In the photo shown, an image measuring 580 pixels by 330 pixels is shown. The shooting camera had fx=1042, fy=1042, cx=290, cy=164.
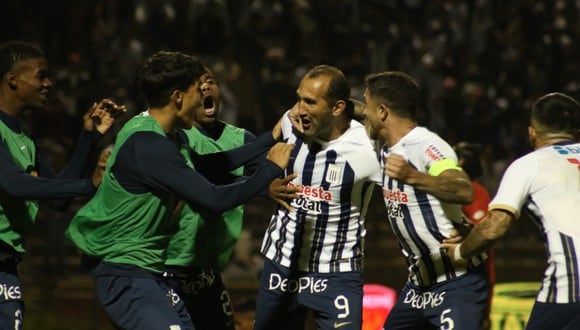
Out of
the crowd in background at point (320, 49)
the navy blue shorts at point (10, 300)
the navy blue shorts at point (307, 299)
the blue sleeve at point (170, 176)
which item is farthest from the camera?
the crowd in background at point (320, 49)

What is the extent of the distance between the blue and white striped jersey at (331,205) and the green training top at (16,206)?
174 centimetres

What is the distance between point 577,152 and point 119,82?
9.66 meters

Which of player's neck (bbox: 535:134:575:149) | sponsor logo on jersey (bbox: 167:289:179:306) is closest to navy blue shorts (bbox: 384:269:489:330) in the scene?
player's neck (bbox: 535:134:575:149)

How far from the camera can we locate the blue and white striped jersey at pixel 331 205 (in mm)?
6980

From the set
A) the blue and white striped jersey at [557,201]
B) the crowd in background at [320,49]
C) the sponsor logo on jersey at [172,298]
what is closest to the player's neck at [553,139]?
the blue and white striped jersey at [557,201]

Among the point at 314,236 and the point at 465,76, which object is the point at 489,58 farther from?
the point at 314,236

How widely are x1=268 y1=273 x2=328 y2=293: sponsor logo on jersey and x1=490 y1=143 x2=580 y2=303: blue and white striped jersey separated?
1.47 m

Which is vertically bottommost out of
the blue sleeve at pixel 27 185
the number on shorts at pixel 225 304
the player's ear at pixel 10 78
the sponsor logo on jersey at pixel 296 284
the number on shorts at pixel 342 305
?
the number on shorts at pixel 225 304

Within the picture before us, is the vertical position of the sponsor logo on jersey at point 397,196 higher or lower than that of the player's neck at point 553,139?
lower

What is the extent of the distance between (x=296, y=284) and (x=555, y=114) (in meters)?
2.09

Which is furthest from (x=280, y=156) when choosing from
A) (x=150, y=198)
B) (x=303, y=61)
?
(x=303, y=61)

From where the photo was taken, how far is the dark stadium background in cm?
1391

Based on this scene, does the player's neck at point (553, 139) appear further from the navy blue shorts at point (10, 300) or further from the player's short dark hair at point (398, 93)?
the navy blue shorts at point (10, 300)

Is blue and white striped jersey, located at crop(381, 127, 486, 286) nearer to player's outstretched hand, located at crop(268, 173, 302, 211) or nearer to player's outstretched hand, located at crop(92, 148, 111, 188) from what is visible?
player's outstretched hand, located at crop(268, 173, 302, 211)
